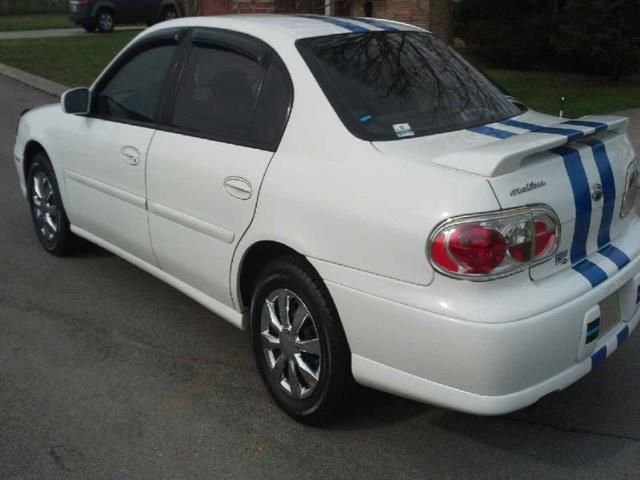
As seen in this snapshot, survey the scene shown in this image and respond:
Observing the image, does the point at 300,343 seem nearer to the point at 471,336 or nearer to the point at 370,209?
the point at 370,209

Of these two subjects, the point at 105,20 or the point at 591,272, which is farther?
the point at 105,20

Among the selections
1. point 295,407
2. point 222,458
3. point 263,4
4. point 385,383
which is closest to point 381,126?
point 385,383

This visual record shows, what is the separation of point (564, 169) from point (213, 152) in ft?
5.22

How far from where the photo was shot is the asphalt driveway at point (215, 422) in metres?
3.06

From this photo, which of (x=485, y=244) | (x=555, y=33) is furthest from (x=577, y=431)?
(x=555, y=33)

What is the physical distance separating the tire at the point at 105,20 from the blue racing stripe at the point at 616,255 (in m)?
23.0

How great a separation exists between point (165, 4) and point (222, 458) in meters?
23.0

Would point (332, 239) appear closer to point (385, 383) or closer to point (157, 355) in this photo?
Answer: point (385, 383)

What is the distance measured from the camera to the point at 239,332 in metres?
4.32

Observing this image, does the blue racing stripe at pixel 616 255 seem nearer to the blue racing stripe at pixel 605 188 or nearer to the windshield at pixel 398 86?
the blue racing stripe at pixel 605 188

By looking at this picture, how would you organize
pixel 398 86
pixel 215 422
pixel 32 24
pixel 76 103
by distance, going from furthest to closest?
pixel 32 24
pixel 76 103
pixel 398 86
pixel 215 422

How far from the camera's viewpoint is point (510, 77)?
14.0m

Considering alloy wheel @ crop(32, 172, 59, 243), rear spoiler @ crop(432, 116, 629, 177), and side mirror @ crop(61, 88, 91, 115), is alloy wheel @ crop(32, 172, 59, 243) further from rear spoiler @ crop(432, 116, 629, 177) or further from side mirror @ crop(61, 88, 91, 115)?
rear spoiler @ crop(432, 116, 629, 177)

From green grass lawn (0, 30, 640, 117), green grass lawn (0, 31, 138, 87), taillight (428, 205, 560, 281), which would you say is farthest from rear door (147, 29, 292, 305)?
green grass lawn (0, 31, 138, 87)
